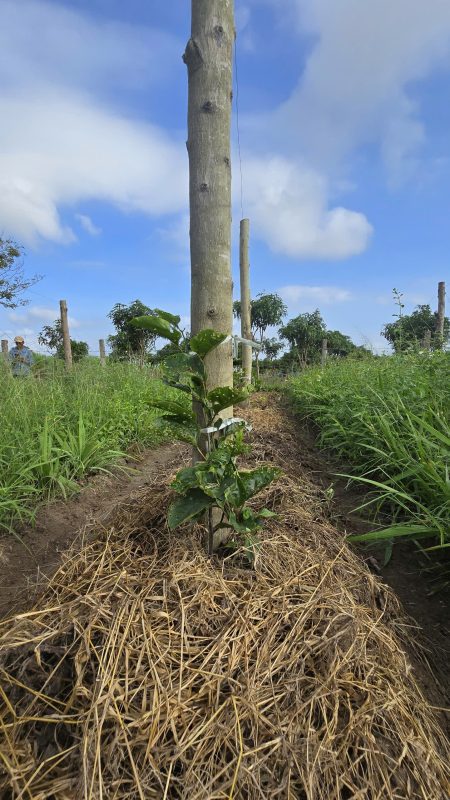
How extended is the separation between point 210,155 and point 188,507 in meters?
1.29

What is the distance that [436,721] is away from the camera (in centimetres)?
125

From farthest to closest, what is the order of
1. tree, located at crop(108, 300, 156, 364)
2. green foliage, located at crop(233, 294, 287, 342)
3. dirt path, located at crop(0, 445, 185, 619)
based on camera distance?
green foliage, located at crop(233, 294, 287, 342) < tree, located at crop(108, 300, 156, 364) < dirt path, located at crop(0, 445, 185, 619)

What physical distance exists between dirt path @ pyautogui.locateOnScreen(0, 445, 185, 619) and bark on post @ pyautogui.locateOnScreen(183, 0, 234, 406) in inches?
48.8

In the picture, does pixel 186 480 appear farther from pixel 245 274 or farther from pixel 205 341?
pixel 245 274

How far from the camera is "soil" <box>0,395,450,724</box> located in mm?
1612

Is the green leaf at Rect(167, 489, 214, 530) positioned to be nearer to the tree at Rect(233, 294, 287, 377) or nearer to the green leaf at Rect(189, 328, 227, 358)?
the green leaf at Rect(189, 328, 227, 358)

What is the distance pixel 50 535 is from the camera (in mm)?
2562

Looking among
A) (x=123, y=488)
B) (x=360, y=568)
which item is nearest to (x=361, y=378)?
(x=123, y=488)

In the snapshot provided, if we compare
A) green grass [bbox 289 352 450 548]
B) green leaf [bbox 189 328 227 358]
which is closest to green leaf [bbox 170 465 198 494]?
green leaf [bbox 189 328 227 358]

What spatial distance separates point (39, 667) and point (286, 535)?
994 millimetres

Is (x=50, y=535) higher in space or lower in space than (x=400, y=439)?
lower

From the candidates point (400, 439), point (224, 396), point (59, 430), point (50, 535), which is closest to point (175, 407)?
point (224, 396)

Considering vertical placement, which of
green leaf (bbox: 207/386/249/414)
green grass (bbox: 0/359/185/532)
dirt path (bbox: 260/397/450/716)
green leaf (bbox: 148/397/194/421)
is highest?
green leaf (bbox: 207/386/249/414)

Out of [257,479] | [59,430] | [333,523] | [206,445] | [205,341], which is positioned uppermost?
[205,341]
